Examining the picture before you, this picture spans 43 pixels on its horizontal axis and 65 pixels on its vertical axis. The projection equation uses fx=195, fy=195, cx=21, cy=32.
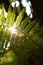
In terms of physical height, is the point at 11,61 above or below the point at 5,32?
below

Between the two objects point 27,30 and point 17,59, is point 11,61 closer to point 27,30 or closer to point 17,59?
point 17,59

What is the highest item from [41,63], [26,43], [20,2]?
[20,2]

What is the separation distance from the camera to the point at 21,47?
0.96 m

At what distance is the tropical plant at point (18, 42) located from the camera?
93 centimetres

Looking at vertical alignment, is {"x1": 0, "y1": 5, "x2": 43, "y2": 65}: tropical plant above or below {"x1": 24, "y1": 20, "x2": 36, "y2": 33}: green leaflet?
below

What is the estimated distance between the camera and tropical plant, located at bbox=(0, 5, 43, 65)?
0.93 m

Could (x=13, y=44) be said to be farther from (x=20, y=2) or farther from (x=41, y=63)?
(x=20, y=2)

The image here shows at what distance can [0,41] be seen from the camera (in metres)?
1.01

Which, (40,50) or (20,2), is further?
(20,2)

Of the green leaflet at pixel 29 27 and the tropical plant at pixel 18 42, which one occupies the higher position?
the green leaflet at pixel 29 27

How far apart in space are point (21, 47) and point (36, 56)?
0.28 feet

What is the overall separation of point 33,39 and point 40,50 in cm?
7

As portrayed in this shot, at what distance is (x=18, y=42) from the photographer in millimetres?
979

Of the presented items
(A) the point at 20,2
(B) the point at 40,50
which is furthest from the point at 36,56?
(A) the point at 20,2
